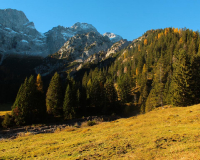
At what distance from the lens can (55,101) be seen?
49.4 m

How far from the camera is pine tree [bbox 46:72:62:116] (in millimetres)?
49056

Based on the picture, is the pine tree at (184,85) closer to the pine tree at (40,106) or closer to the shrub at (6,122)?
the pine tree at (40,106)

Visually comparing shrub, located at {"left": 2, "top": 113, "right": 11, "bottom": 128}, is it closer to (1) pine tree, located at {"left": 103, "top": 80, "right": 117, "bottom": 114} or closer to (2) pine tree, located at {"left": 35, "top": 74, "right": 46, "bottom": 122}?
(2) pine tree, located at {"left": 35, "top": 74, "right": 46, "bottom": 122}

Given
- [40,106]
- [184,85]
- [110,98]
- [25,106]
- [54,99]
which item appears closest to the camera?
[184,85]

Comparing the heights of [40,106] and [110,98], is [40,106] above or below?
below

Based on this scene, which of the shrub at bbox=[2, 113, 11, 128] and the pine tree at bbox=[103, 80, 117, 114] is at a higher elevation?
the pine tree at bbox=[103, 80, 117, 114]

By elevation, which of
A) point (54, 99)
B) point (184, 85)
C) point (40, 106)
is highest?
point (184, 85)

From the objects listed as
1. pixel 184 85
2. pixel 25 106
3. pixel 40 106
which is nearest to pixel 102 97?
pixel 40 106

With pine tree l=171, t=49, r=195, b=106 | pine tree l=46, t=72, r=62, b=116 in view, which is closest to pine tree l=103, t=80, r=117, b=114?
pine tree l=46, t=72, r=62, b=116

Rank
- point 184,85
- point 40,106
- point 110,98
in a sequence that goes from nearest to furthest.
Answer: point 184,85 < point 40,106 < point 110,98

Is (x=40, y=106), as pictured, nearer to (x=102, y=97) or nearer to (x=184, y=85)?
(x=102, y=97)

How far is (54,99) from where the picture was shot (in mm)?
49688

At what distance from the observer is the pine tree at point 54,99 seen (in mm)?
49056

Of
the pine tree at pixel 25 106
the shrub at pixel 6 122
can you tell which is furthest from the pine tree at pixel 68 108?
the shrub at pixel 6 122
